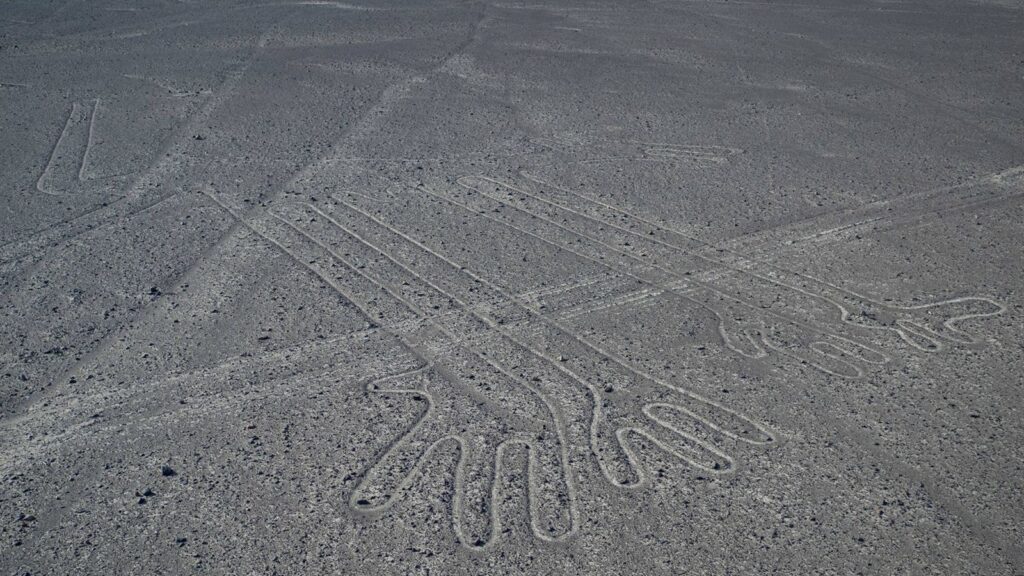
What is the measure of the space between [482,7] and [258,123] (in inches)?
238

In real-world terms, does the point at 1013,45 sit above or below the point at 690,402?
above

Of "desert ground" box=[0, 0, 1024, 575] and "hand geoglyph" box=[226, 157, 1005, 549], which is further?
"hand geoglyph" box=[226, 157, 1005, 549]

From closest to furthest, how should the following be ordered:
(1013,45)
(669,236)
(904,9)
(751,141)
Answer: (669,236)
(751,141)
(1013,45)
(904,9)

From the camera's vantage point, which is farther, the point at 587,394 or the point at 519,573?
the point at 587,394

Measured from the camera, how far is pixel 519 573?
3951 mm

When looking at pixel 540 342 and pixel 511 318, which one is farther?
pixel 511 318

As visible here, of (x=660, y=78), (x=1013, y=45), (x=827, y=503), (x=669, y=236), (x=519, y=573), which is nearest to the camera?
(x=519, y=573)

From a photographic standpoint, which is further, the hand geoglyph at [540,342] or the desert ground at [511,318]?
the hand geoglyph at [540,342]

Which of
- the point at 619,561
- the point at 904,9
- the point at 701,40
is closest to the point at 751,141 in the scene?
the point at 701,40

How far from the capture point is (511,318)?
5945mm

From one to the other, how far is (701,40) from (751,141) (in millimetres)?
3977

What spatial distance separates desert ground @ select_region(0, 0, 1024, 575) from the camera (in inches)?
167

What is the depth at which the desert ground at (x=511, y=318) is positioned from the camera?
4.23 meters

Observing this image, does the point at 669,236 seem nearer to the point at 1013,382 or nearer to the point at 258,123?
the point at 1013,382
